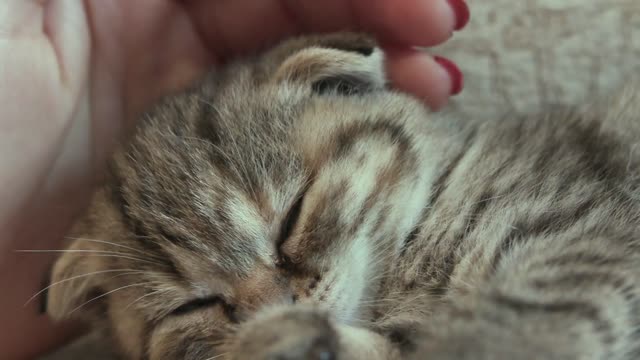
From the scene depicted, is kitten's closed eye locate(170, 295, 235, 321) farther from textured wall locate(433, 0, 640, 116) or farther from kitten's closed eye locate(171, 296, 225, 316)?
textured wall locate(433, 0, 640, 116)

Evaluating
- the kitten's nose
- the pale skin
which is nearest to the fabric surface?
the pale skin

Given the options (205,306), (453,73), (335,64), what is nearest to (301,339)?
(205,306)

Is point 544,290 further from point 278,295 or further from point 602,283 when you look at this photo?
point 278,295

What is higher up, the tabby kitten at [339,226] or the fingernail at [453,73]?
the fingernail at [453,73]

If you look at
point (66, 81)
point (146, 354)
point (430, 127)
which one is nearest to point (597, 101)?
point (430, 127)

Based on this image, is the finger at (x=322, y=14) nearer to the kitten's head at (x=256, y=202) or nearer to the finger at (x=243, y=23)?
the finger at (x=243, y=23)

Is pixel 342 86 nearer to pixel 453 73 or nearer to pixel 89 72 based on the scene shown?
pixel 453 73

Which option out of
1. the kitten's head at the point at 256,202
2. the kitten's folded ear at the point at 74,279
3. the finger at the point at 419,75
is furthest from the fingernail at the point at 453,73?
the kitten's folded ear at the point at 74,279
